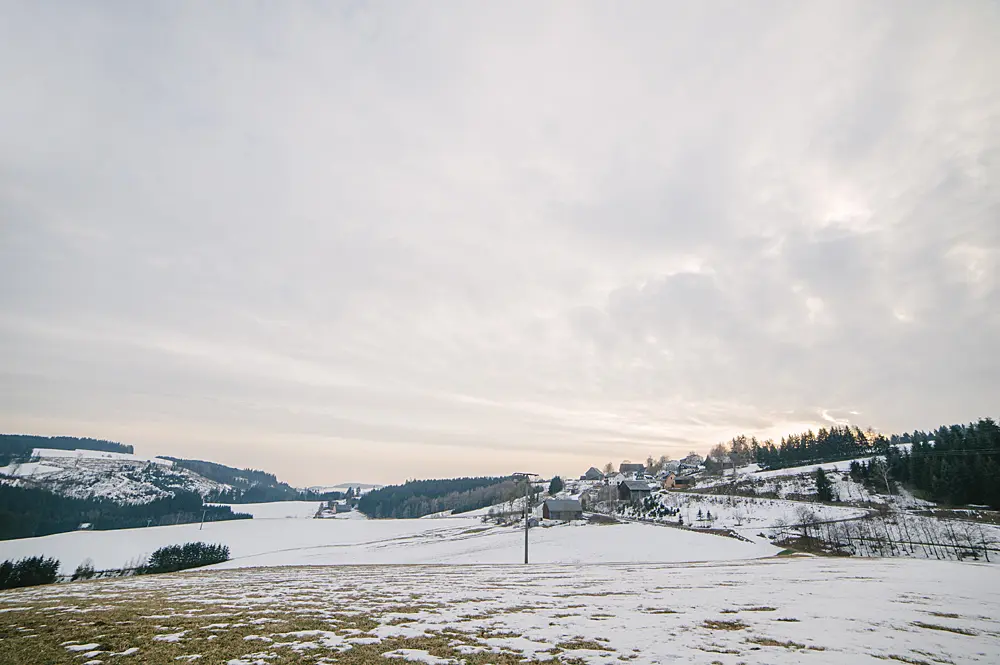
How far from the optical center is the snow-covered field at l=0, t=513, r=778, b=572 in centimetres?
5526

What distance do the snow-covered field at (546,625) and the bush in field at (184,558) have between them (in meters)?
74.4

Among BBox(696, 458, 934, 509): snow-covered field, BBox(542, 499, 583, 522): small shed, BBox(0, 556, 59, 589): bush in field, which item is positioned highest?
BBox(696, 458, 934, 509): snow-covered field

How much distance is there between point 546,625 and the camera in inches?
524

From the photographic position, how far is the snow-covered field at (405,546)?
5526 cm

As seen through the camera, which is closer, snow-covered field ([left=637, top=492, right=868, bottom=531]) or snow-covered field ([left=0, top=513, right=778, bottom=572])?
snow-covered field ([left=0, top=513, right=778, bottom=572])

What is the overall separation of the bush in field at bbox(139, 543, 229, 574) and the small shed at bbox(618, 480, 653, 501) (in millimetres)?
111859

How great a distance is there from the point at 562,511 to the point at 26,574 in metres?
104

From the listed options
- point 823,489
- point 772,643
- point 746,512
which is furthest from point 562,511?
point 772,643

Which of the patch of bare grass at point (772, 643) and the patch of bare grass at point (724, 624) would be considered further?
the patch of bare grass at point (724, 624)

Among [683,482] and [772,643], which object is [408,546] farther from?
[683,482]

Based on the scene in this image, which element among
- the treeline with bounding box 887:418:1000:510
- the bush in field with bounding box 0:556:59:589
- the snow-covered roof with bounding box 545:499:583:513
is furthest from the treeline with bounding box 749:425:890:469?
the bush in field with bounding box 0:556:59:589

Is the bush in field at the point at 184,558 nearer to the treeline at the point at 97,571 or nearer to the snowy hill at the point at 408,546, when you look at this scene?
the treeline at the point at 97,571

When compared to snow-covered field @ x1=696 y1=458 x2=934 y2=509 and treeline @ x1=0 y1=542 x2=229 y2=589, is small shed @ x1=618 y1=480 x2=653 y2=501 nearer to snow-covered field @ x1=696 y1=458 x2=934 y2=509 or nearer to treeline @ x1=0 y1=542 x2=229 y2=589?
snow-covered field @ x1=696 y1=458 x2=934 y2=509

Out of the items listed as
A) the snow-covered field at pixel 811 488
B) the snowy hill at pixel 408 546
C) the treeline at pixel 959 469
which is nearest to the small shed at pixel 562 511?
the snowy hill at pixel 408 546
